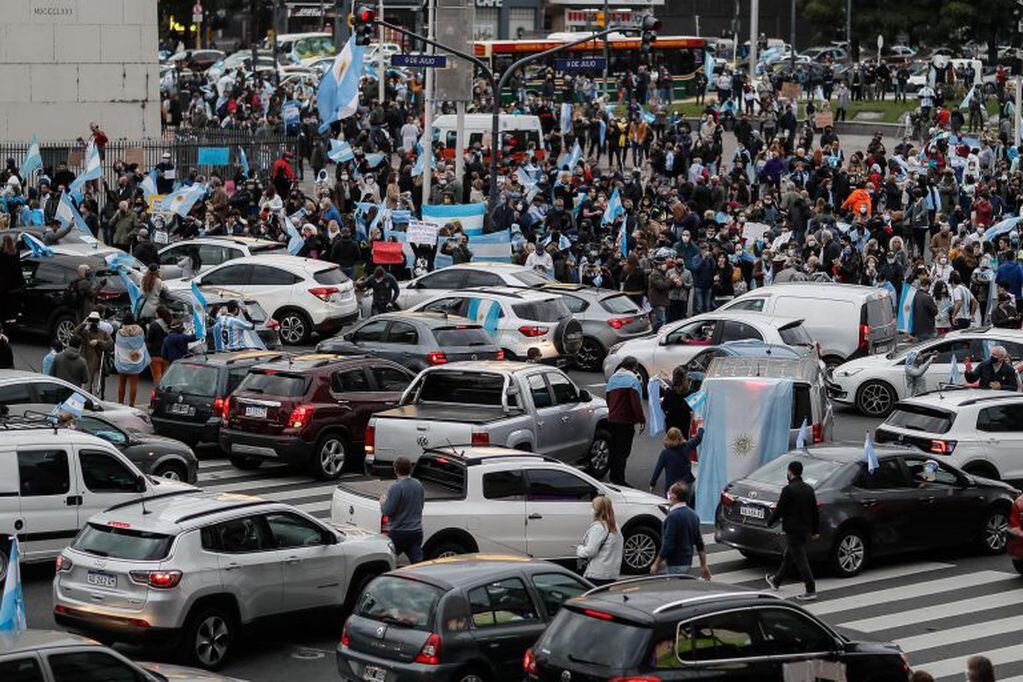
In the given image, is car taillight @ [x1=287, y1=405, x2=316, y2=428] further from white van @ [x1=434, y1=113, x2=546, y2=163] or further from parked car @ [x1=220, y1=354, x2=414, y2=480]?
white van @ [x1=434, y1=113, x2=546, y2=163]

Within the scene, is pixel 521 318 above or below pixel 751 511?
above

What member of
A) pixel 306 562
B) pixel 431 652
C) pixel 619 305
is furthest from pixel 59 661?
pixel 619 305

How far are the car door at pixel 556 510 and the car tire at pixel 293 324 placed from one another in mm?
14042

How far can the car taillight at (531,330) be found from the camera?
105 feet

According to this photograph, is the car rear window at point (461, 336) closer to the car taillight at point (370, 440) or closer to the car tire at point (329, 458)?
the car tire at point (329, 458)

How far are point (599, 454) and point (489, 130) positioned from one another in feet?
97.7

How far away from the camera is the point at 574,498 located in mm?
20484

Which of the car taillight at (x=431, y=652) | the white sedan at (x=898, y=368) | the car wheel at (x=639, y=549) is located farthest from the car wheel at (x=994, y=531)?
the car taillight at (x=431, y=652)

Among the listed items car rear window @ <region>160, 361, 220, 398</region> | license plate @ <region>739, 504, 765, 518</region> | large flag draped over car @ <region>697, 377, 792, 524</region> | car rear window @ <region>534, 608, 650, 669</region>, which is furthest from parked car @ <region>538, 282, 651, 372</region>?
car rear window @ <region>534, 608, 650, 669</region>

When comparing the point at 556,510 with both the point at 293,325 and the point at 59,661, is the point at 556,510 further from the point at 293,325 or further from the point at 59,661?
the point at 293,325

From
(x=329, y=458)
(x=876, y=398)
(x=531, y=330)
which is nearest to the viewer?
(x=329, y=458)

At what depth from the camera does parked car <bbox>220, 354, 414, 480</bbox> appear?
24797 millimetres

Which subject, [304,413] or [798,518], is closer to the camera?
[798,518]

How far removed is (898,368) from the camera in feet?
97.2
